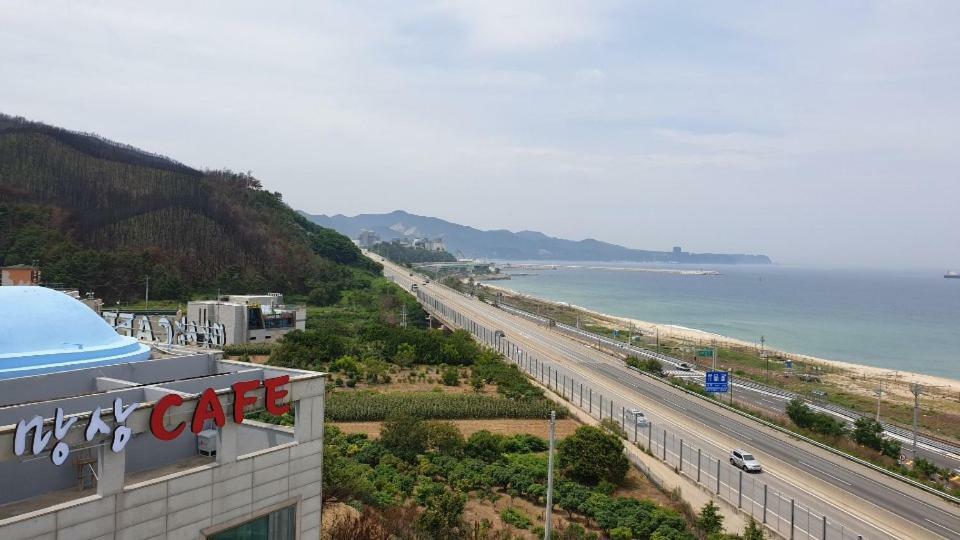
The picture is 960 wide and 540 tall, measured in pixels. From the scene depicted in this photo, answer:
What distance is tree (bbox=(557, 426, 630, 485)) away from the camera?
3822cm

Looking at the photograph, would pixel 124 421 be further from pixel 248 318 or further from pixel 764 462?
pixel 248 318

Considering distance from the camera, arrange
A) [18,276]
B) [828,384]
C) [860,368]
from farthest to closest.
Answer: [860,368]
[828,384]
[18,276]

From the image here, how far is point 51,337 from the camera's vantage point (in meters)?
18.5

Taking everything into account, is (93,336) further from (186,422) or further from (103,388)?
(186,422)

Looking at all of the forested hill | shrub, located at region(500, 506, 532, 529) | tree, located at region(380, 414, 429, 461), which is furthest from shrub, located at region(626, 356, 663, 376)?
the forested hill

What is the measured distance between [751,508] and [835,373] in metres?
84.9

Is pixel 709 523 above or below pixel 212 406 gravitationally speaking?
below

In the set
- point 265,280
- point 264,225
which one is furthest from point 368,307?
point 264,225

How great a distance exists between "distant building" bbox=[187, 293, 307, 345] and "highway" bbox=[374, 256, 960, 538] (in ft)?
112

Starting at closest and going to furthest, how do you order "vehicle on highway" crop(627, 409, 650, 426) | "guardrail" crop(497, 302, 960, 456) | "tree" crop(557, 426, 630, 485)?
1. "tree" crop(557, 426, 630, 485)
2. "vehicle on highway" crop(627, 409, 650, 426)
3. "guardrail" crop(497, 302, 960, 456)

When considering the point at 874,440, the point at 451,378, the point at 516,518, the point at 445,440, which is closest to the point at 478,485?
the point at 516,518

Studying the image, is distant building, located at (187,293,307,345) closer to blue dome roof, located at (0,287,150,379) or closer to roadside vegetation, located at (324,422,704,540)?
roadside vegetation, located at (324,422,704,540)

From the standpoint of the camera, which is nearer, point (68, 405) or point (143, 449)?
point (68, 405)

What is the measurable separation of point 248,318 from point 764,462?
220ft
